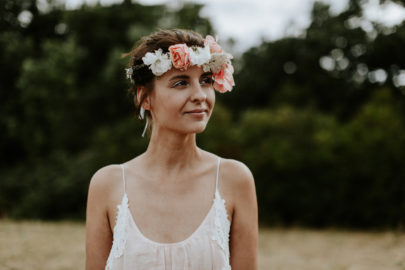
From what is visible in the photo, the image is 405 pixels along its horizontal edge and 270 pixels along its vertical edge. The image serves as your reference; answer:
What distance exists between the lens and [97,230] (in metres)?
2.64

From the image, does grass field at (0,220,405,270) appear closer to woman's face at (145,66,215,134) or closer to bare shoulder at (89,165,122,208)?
bare shoulder at (89,165,122,208)

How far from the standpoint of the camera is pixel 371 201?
714 inches

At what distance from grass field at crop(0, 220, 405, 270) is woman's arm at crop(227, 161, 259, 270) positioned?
660cm

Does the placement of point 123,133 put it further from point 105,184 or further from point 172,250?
point 172,250

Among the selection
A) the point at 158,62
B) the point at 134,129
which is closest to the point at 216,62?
the point at 158,62

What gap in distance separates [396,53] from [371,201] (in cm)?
1273

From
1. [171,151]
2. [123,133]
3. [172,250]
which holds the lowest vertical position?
[172,250]

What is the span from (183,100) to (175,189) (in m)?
0.59

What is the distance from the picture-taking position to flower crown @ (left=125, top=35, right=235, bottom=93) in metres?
2.44

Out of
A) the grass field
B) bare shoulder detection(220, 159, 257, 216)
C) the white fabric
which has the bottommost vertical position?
the grass field

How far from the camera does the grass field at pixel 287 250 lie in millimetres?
9453

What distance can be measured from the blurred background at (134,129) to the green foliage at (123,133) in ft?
0.18

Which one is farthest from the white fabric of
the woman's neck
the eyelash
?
the eyelash

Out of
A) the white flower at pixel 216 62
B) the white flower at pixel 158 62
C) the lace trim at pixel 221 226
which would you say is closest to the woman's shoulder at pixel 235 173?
the lace trim at pixel 221 226
